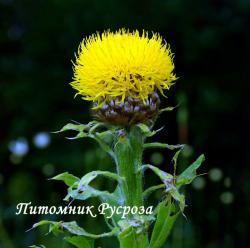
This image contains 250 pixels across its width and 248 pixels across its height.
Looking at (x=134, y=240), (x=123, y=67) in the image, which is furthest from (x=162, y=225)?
(x=123, y=67)

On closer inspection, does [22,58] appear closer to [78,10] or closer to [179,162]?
[78,10]

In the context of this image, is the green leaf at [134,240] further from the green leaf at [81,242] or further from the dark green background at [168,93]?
the dark green background at [168,93]

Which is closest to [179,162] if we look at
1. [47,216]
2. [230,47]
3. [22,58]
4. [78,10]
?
[47,216]

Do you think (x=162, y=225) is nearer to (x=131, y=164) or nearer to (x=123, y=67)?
(x=131, y=164)

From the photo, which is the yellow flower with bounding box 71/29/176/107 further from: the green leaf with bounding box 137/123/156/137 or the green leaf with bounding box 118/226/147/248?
the green leaf with bounding box 118/226/147/248

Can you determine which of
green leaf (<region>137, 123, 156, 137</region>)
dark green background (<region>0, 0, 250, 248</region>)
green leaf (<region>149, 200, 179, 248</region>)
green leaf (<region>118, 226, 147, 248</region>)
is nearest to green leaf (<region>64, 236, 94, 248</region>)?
green leaf (<region>118, 226, 147, 248</region>)

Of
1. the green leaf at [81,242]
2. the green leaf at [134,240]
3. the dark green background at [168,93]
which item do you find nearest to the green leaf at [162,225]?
the green leaf at [134,240]
